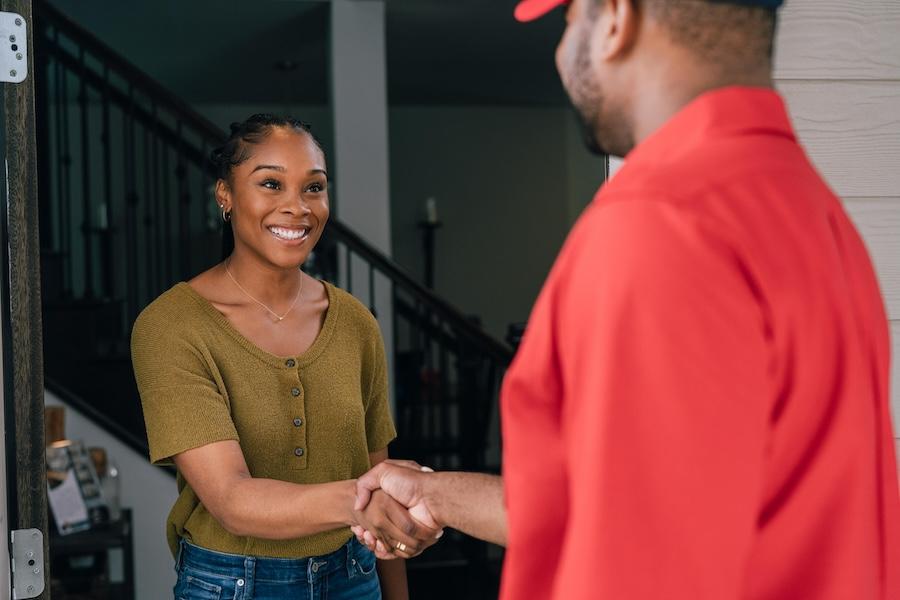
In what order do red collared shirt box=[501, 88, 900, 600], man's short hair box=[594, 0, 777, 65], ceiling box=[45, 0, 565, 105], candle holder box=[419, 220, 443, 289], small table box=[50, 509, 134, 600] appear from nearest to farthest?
red collared shirt box=[501, 88, 900, 600] → man's short hair box=[594, 0, 777, 65] → small table box=[50, 509, 134, 600] → ceiling box=[45, 0, 565, 105] → candle holder box=[419, 220, 443, 289]

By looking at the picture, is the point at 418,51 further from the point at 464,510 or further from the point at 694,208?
the point at 694,208

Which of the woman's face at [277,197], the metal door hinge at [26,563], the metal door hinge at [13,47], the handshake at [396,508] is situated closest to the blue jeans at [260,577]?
the handshake at [396,508]

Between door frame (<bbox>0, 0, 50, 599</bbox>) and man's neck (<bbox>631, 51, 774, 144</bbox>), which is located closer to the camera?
man's neck (<bbox>631, 51, 774, 144</bbox>)

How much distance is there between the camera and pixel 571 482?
0.62 metres

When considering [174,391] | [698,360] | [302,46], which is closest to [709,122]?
[698,360]

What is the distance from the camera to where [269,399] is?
5.05 ft

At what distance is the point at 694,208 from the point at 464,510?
71cm

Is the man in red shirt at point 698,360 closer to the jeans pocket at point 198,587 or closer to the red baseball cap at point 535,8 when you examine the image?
the red baseball cap at point 535,8

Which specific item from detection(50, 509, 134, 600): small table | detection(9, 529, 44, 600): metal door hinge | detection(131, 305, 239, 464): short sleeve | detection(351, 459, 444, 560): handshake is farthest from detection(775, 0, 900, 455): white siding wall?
detection(50, 509, 134, 600): small table

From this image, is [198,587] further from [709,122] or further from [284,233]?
[709,122]

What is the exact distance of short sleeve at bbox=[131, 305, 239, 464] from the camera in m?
1.44

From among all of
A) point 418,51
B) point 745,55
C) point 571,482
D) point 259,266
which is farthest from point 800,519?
point 418,51

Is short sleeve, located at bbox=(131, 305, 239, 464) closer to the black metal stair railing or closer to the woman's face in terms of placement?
the woman's face

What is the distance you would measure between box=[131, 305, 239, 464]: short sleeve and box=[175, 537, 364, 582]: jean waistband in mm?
168
